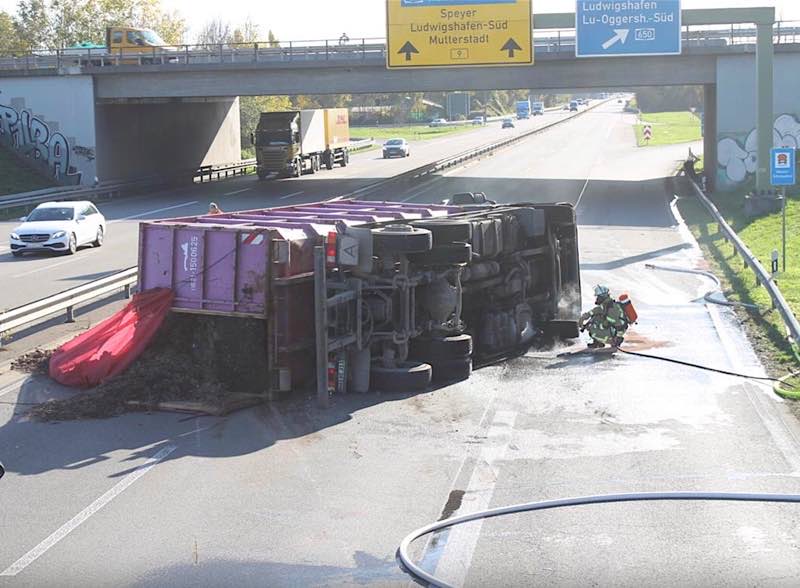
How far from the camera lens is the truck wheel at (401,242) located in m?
13.5

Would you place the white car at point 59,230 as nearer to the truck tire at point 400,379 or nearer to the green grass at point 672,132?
the truck tire at point 400,379

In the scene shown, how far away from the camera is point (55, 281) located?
78.7 feet

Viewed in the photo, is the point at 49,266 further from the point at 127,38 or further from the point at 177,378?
the point at 127,38

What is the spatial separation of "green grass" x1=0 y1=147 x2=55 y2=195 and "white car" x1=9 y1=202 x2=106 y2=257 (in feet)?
62.8

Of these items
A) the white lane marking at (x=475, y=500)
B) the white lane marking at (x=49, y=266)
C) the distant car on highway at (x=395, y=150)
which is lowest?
the white lane marking at (x=475, y=500)

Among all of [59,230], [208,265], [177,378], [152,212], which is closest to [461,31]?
[152,212]

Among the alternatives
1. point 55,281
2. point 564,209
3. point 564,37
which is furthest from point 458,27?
point 564,209

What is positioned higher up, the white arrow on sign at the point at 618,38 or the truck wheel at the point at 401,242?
the white arrow on sign at the point at 618,38

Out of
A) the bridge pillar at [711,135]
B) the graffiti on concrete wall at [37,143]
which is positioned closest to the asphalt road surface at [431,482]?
the bridge pillar at [711,135]

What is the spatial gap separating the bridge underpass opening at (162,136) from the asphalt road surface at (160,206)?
2.67 m

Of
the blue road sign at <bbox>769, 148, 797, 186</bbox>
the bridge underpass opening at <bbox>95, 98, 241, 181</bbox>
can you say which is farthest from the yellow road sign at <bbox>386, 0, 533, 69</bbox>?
the blue road sign at <bbox>769, 148, 797, 186</bbox>

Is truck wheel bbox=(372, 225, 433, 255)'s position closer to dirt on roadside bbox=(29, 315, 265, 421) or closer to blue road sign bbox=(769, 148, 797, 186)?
dirt on roadside bbox=(29, 315, 265, 421)

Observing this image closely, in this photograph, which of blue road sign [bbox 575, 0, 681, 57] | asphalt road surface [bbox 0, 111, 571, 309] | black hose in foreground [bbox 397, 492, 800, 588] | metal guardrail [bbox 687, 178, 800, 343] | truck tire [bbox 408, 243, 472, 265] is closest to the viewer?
black hose in foreground [bbox 397, 492, 800, 588]

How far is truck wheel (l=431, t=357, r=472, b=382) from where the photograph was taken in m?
14.1
